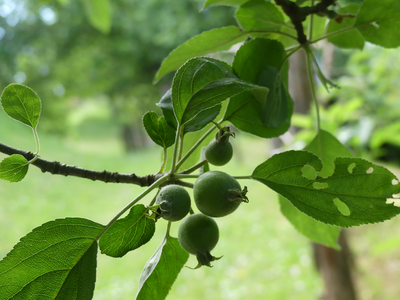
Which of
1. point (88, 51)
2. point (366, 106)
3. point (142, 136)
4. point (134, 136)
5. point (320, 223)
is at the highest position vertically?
point (88, 51)

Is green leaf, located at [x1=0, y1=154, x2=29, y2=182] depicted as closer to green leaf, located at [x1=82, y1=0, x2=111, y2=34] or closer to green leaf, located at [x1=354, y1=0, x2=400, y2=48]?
green leaf, located at [x1=354, y1=0, x2=400, y2=48]

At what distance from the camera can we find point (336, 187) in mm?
367

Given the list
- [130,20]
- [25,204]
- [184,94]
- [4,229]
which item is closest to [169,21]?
[130,20]

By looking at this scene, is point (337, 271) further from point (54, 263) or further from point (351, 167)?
point (54, 263)

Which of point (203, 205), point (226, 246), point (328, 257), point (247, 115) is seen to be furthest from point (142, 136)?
point (203, 205)

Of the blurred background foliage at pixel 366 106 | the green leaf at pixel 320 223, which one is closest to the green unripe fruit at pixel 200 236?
the green leaf at pixel 320 223

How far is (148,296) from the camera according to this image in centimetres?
40

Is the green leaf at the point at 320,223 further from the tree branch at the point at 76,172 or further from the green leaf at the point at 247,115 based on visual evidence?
the tree branch at the point at 76,172

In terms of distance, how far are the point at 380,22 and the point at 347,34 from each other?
0.22 ft

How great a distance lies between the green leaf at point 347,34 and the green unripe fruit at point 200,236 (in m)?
0.40

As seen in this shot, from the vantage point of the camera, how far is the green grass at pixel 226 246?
259 centimetres

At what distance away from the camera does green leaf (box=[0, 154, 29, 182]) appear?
0.38 metres

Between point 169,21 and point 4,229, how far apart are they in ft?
13.8

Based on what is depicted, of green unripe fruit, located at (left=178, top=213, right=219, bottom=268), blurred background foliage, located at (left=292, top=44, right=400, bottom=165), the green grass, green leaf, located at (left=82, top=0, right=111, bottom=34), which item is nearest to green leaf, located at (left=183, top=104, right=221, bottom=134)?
green unripe fruit, located at (left=178, top=213, right=219, bottom=268)
